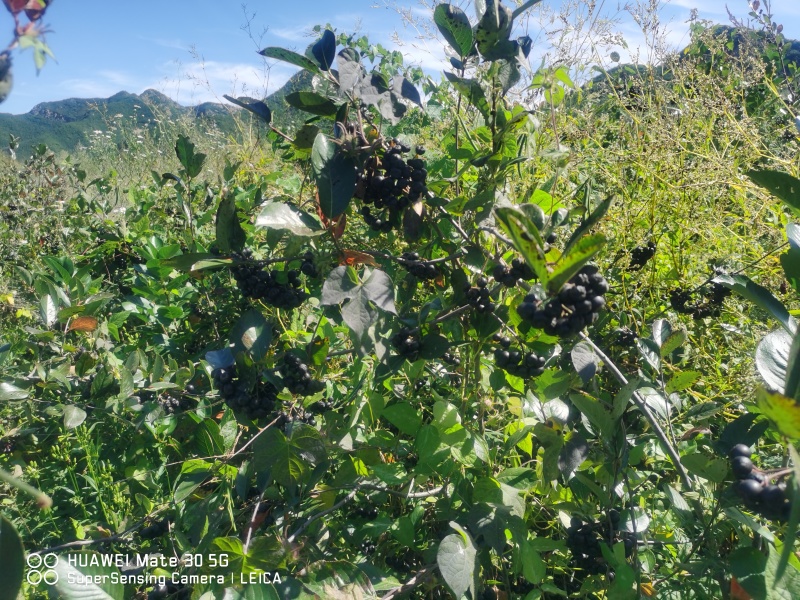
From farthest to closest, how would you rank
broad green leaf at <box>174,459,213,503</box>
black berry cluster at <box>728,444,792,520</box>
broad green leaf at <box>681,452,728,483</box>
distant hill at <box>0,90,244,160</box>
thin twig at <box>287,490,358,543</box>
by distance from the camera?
1. distant hill at <box>0,90,244,160</box>
2. broad green leaf at <box>174,459,213,503</box>
3. thin twig at <box>287,490,358,543</box>
4. broad green leaf at <box>681,452,728,483</box>
5. black berry cluster at <box>728,444,792,520</box>

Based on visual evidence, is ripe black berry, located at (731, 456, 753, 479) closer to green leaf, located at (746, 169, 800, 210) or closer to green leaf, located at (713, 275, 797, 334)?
green leaf, located at (713, 275, 797, 334)

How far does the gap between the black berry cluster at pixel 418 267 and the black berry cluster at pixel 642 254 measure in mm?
1075

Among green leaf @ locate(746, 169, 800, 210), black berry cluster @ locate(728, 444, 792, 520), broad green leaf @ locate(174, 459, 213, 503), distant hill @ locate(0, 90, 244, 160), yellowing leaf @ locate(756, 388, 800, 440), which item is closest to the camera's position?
yellowing leaf @ locate(756, 388, 800, 440)

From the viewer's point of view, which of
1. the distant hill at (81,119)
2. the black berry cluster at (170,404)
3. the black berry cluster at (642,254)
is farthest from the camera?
the distant hill at (81,119)

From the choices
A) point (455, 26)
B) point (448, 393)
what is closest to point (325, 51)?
point (455, 26)

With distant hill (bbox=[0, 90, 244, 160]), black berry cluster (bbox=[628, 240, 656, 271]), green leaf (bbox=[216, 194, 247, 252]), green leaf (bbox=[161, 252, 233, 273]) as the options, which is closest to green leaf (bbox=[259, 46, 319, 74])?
green leaf (bbox=[216, 194, 247, 252])

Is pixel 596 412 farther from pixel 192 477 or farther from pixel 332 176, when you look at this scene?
pixel 192 477

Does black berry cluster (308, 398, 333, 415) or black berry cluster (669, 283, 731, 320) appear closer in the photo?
black berry cluster (308, 398, 333, 415)

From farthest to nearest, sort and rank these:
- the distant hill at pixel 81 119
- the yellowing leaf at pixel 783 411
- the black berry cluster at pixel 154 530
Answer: the distant hill at pixel 81 119
the black berry cluster at pixel 154 530
the yellowing leaf at pixel 783 411

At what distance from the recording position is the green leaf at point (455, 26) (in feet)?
3.10

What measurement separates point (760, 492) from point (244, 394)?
Result: 2.78ft

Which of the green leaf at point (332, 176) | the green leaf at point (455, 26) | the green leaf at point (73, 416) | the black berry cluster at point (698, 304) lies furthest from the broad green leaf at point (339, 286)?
the black berry cluster at point (698, 304)

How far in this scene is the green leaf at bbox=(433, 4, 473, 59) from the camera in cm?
95

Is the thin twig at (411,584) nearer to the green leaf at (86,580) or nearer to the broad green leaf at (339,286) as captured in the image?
the green leaf at (86,580)
